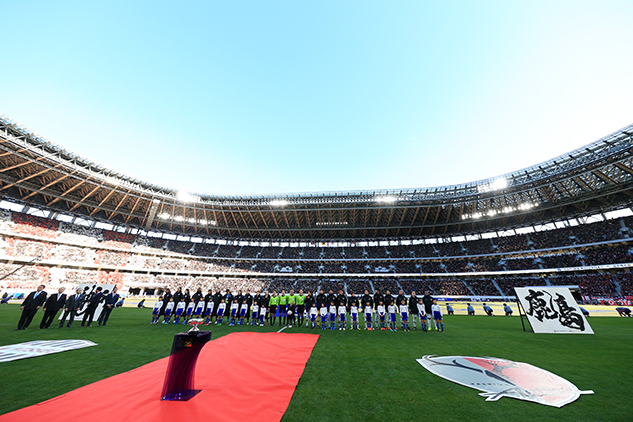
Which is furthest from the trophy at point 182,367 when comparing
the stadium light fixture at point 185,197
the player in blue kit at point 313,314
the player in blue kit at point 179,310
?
the stadium light fixture at point 185,197

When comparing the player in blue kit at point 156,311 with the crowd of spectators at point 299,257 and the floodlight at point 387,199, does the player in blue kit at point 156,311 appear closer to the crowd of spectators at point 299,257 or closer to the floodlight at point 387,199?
the crowd of spectators at point 299,257

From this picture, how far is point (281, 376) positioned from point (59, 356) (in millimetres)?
6289

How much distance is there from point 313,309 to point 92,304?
10.7 m

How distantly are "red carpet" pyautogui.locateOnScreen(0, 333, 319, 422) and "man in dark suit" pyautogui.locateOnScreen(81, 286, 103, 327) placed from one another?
805 centimetres

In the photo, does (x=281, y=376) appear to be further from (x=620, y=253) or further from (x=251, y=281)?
(x=620, y=253)

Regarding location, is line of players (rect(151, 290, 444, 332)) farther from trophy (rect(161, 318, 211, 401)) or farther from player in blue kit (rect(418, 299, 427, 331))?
trophy (rect(161, 318, 211, 401))

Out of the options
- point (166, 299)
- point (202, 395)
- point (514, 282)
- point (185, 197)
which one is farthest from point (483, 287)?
point (185, 197)

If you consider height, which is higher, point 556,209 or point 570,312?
point 556,209

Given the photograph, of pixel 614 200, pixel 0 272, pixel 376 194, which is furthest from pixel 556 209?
pixel 0 272

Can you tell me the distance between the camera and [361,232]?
142 feet

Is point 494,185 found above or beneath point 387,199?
beneath

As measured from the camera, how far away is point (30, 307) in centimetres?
A: 930

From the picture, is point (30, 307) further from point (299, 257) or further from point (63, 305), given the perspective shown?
point (299, 257)

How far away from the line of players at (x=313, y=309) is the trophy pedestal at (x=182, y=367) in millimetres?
8009
